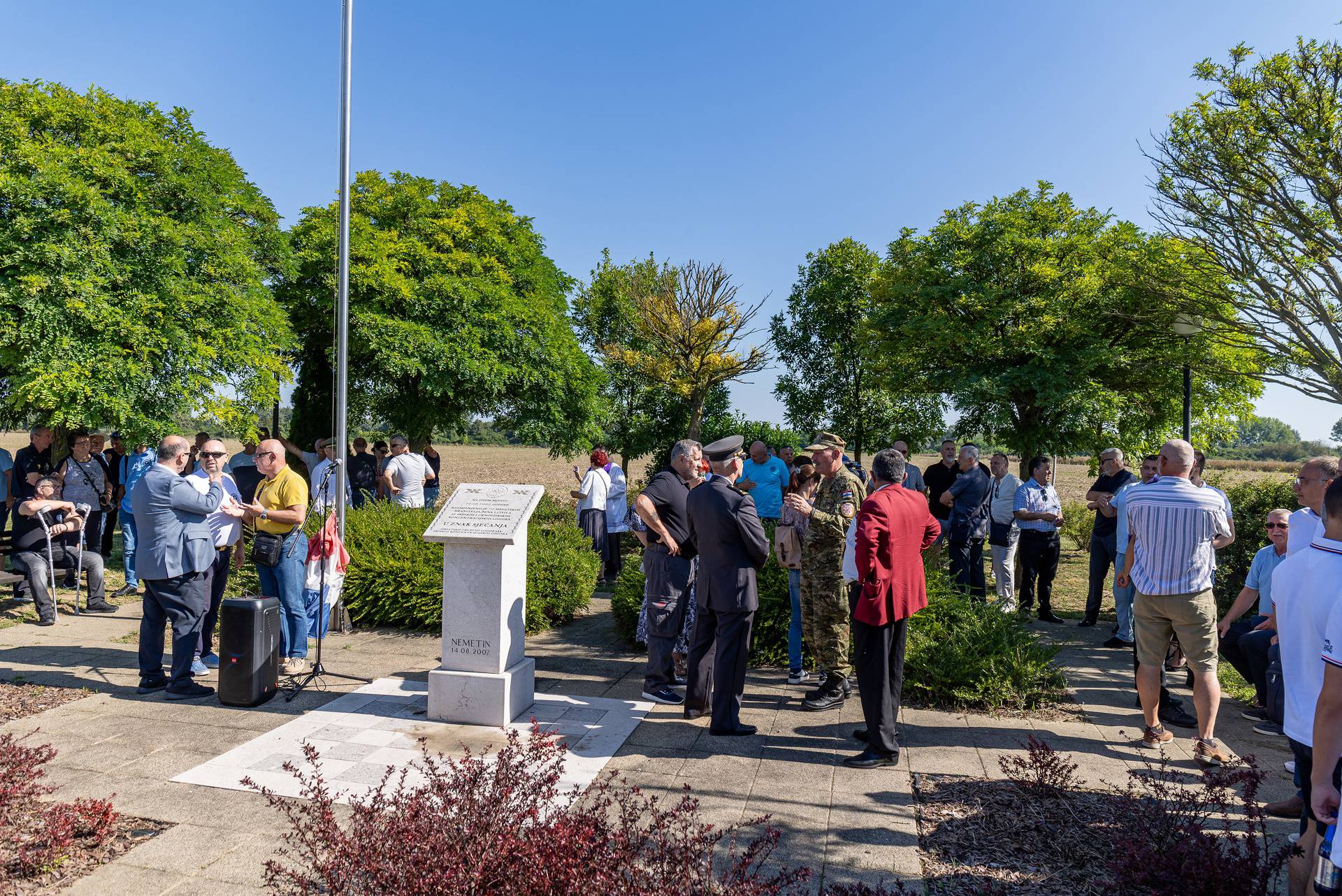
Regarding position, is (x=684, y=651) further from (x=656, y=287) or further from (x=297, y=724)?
(x=656, y=287)

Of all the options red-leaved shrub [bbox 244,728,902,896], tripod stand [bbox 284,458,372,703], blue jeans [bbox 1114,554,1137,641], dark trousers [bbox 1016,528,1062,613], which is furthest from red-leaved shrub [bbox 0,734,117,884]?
dark trousers [bbox 1016,528,1062,613]

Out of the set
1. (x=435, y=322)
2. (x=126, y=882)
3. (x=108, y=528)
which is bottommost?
(x=126, y=882)

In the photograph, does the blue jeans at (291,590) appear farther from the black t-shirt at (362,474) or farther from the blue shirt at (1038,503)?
the blue shirt at (1038,503)

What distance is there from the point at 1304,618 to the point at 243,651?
20.8 ft

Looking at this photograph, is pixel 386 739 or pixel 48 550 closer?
pixel 386 739

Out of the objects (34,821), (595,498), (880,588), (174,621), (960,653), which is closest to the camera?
(34,821)

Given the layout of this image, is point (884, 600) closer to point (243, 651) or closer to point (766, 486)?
point (243, 651)

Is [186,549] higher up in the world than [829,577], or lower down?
higher up

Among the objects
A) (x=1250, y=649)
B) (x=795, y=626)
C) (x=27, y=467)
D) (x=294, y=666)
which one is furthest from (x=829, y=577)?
(x=27, y=467)

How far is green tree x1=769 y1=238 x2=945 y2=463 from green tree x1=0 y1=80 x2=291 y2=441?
18.7 metres

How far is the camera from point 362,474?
1240 centimetres

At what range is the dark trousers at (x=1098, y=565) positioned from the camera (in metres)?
8.66

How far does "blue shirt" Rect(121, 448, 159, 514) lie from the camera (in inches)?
402

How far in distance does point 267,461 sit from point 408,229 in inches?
579
